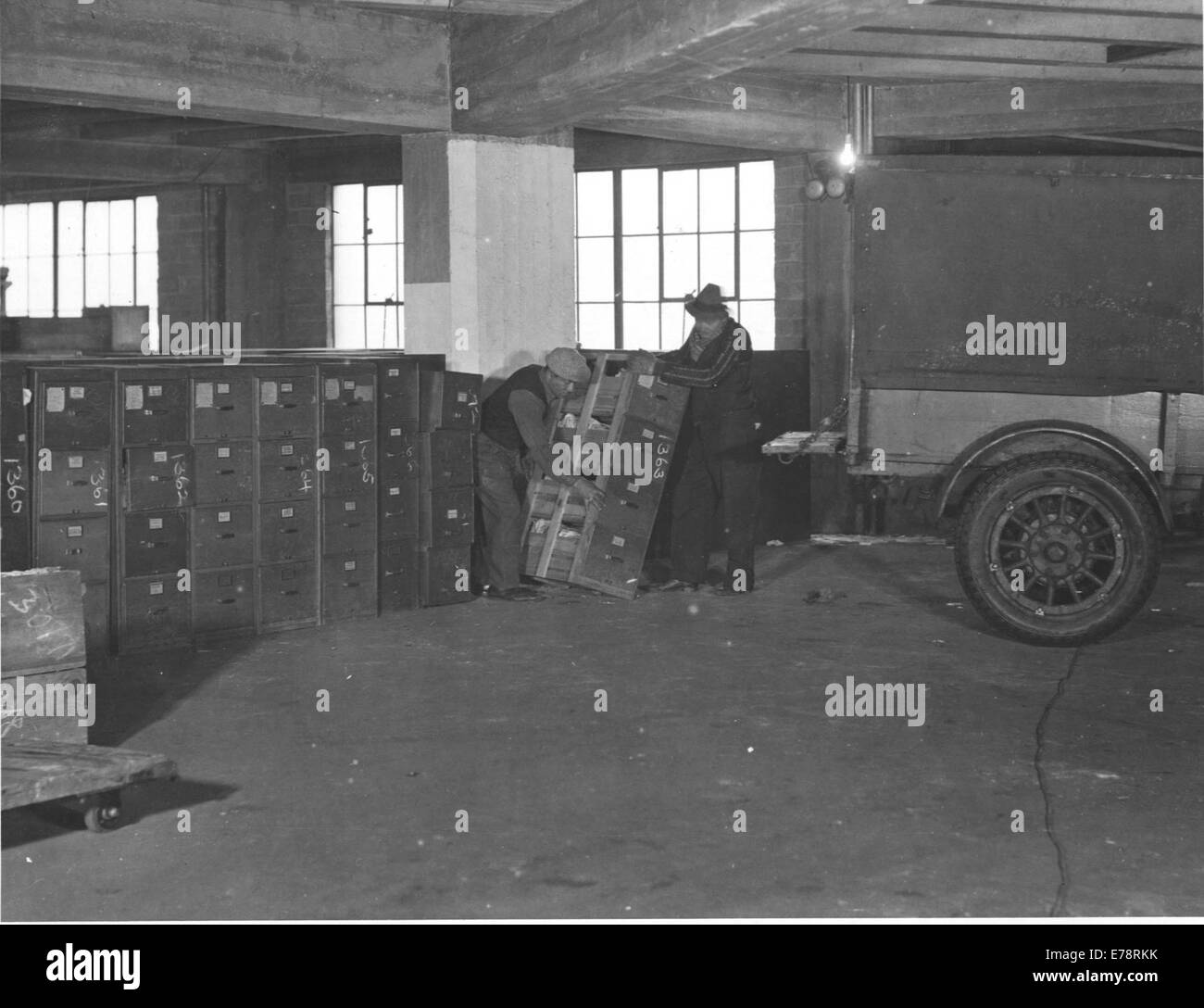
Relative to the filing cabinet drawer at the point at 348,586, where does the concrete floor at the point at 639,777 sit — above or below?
below

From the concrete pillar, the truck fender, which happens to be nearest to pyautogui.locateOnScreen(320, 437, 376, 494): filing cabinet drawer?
the concrete pillar

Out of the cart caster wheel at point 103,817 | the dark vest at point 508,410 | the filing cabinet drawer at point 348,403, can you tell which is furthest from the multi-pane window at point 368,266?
the cart caster wheel at point 103,817

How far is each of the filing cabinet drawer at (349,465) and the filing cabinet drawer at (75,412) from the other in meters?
1.37

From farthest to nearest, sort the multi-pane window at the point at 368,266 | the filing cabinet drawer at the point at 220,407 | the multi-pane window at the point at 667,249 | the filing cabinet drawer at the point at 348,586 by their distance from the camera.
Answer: the multi-pane window at the point at 368,266
the multi-pane window at the point at 667,249
the filing cabinet drawer at the point at 348,586
the filing cabinet drawer at the point at 220,407

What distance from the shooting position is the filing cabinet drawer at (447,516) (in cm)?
951

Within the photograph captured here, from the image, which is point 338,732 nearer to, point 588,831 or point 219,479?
point 588,831

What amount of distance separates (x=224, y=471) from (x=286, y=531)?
537mm

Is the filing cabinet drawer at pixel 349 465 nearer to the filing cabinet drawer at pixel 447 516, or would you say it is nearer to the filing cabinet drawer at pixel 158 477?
the filing cabinet drawer at pixel 447 516

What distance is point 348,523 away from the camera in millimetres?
9070

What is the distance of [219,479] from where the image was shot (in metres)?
8.38

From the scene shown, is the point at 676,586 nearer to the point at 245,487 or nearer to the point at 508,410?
the point at 508,410

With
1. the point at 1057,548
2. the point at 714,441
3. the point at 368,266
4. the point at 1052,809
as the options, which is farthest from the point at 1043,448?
the point at 368,266

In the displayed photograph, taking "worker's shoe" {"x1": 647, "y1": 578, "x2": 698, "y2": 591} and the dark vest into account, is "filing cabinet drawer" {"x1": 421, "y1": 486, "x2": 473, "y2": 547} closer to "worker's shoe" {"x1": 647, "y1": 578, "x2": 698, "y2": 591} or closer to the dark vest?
the dark vest

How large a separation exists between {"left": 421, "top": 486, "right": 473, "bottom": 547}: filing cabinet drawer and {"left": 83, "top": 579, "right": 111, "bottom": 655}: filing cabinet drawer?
220 centimetres
